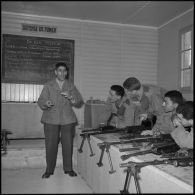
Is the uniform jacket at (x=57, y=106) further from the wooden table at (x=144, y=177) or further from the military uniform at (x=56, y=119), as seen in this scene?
the wooden table at (x=144, y=177)

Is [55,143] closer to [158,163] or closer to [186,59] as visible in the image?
[158,163]

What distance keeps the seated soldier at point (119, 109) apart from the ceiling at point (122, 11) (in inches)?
Answer: 49.4

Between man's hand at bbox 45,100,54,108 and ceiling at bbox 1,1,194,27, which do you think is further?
ceiling at bbox 1,1,194,27

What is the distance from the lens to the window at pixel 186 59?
412 centimetres

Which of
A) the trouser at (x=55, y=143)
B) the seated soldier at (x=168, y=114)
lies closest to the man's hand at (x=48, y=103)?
the trouser at (x=55, y=143)

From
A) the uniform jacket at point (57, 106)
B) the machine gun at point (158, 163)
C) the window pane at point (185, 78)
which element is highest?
the window pane at point (185, 78)

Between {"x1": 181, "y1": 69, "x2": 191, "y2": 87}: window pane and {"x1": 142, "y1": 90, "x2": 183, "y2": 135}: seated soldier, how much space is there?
182 centimetres

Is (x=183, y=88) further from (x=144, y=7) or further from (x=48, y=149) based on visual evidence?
(x=48, y=149)

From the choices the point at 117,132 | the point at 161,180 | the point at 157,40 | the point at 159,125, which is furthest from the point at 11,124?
the point at 161,180

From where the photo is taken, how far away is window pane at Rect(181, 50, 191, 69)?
4181 millimetres

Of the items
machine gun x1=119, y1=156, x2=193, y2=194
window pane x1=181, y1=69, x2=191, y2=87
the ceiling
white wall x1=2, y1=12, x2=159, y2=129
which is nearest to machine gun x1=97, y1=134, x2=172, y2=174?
machine gun x1=119, y1=156, x2=193, y2=194

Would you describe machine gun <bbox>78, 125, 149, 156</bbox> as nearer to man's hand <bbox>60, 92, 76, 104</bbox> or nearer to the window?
man's hand <bbox>60, 92, 76, 104</bbox>

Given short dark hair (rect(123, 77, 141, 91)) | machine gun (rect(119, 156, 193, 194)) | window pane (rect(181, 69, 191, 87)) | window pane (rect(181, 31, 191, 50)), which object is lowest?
machine gun (rect(119, 156, 193, 194))

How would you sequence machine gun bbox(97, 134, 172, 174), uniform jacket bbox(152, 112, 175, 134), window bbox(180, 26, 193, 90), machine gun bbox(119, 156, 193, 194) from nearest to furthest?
1. machine gun bbox(119, 156, 193, 194)
2. machine gun bbox(97, 134, 172, 174)
3. uniform jacket bbox(152, 112, 175, 134)
4. window bbox(180, 26, 193, 90)
